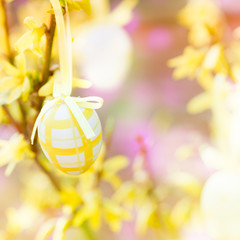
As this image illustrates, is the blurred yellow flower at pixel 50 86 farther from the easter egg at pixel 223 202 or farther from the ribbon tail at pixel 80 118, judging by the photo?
the easter egg at pixel 223 202

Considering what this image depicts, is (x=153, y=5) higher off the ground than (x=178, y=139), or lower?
higher

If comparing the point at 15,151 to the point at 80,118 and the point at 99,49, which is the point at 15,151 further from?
the point at 99,49

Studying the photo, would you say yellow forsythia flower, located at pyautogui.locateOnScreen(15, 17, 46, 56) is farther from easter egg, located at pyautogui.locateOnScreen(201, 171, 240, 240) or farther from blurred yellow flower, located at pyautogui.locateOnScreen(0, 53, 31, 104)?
Answer: easter egg, located at pyautogui.locateOnScreen(201, 171, 240, 240)

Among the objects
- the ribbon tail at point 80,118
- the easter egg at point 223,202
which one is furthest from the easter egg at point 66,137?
the easter egg at point 223,202

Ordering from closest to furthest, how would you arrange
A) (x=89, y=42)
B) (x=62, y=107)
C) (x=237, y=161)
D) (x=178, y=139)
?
(x=62, y=107) → (x=237, y=161) → (x=89, y=42) → (x=178, y=139)

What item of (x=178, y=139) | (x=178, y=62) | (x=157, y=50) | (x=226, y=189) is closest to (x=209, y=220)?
(x=226, y=189)

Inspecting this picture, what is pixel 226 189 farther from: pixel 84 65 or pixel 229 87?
pixel 84 65

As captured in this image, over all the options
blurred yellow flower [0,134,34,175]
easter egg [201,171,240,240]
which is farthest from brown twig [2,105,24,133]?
easter egg [201,171,240,240]
